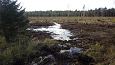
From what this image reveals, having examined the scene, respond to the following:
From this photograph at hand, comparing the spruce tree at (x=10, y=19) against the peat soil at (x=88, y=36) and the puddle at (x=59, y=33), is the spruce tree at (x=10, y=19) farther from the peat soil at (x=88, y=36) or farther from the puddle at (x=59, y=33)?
the puddle at (x=59, y=33)

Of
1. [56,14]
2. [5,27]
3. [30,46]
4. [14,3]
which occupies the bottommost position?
[56,14]

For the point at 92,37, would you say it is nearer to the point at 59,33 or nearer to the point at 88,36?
the point at 88,36

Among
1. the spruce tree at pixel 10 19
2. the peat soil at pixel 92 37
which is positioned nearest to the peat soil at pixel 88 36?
the peat soil at pixel 92 37

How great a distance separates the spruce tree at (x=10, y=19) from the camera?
22.5m

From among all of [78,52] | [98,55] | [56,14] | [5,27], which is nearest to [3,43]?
[5,27]

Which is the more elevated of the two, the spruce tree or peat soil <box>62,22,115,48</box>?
the spruce tree

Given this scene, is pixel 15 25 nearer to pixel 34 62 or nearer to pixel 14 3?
pixel 14 3

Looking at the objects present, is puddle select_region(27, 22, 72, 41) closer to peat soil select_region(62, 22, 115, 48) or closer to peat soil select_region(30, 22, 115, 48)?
peat soil select_region(30, 22, 115, 48)

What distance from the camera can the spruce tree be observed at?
22.5 meters

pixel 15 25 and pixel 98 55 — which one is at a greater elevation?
pixel 15 25

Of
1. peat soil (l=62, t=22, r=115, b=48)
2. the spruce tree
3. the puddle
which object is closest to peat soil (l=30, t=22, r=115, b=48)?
peat soil (l=62, t=22, r=115, b=48)

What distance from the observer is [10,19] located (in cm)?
2269

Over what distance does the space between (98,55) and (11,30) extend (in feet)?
28.2

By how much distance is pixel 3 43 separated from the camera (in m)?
22.0
